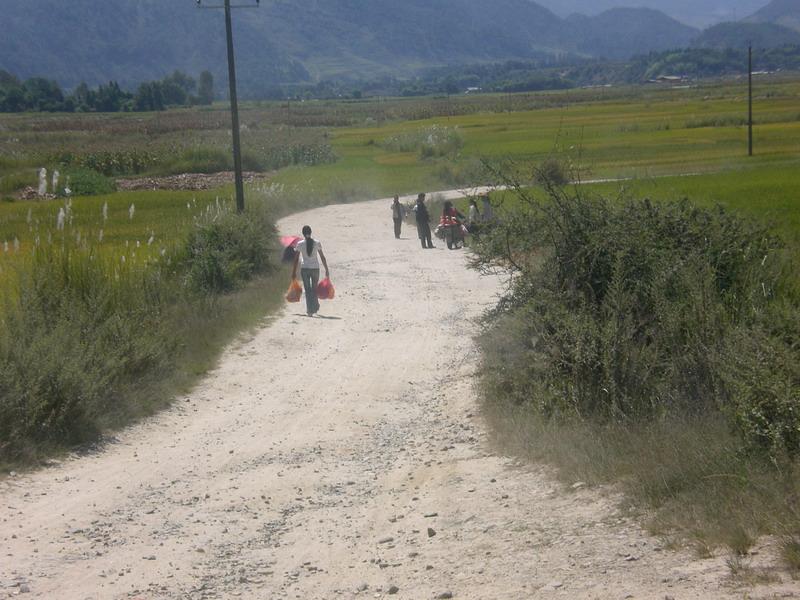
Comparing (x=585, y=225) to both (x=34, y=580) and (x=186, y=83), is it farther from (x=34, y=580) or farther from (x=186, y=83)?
(x=186, y=83)

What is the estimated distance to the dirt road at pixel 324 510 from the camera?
6.78 m

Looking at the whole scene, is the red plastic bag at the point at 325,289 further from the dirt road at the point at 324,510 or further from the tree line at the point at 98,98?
the tree line at the point at 98,98

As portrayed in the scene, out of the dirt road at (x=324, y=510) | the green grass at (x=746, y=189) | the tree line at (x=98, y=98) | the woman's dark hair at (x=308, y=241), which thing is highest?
the tree line at (x=98, y=98)

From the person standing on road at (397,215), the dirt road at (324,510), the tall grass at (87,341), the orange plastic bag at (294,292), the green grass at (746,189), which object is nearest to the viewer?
the dirt road at (324,510)

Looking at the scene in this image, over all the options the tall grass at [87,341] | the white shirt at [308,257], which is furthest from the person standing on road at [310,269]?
the tall grass at [87,341]

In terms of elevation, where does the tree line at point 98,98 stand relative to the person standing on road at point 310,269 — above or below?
above

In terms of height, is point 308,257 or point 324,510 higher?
point 308,257

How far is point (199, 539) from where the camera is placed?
8195mm

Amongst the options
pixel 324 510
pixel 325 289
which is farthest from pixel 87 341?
pixel 325 289

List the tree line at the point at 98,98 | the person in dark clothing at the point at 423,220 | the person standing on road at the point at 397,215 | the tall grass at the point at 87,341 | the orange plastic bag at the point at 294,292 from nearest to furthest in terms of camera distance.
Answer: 1. the tall grass at the point at 87,341
2. the orange plastic bag at the point at 294,292
3. the person in dark clothing at the point at 423,220
4. the person standing on road at the point at 397,215
5. the tree line at the point at 98,98

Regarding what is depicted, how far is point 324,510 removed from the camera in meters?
8.88

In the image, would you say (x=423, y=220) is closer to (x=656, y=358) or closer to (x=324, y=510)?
(x=656, y=358)

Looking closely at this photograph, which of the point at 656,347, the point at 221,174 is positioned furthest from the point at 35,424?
the point at 221,174

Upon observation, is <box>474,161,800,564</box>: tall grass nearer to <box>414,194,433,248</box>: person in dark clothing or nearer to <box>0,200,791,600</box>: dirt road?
<box>0,200,791,600</box>: dirt road
